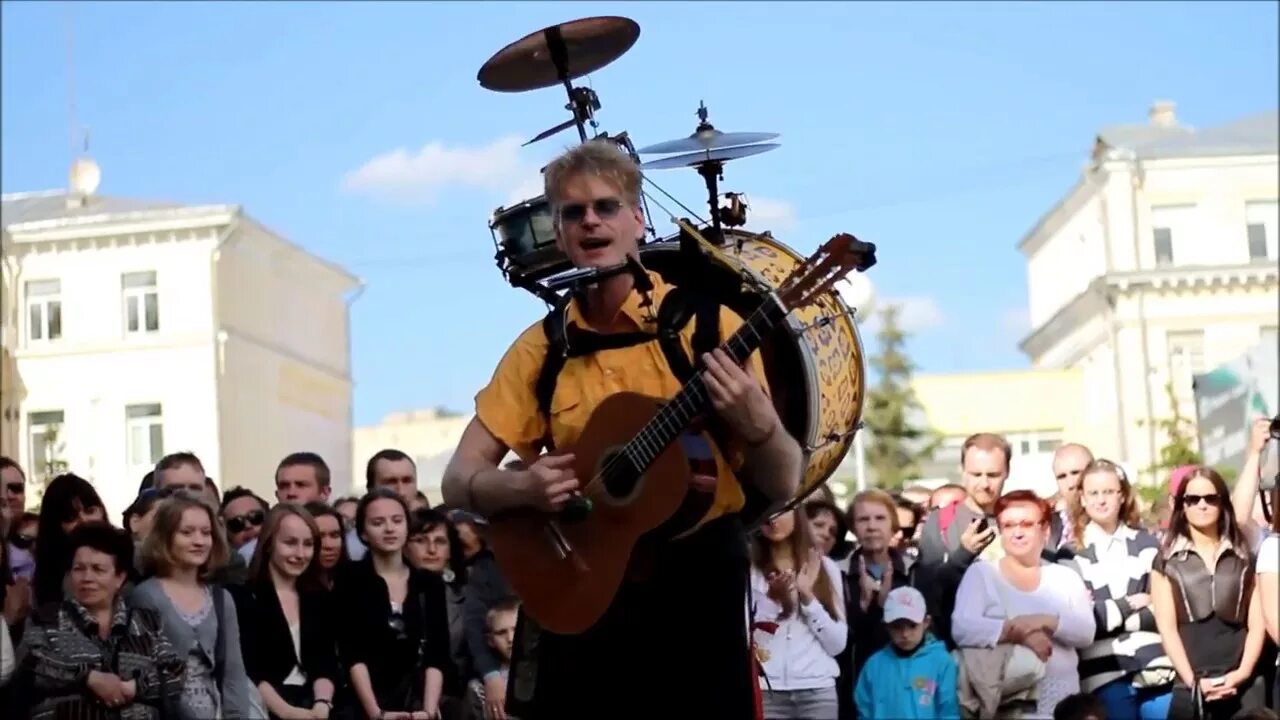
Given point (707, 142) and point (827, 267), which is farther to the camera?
point (707, 142)

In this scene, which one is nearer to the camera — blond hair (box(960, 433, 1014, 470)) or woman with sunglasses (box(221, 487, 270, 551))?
woman with sunglasses (box(221, 487, 270, 551))

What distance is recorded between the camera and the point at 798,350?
6.00 metres

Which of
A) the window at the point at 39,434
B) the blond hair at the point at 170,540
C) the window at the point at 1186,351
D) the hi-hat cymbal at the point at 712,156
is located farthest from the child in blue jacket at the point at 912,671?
the window at the point at 1186,351

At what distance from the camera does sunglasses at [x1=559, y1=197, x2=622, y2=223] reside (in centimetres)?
527

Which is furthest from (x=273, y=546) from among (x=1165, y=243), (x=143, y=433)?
(x=1165, y=243)

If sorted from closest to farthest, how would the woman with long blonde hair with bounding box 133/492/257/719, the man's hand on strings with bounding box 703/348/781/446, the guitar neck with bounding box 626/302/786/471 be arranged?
the man's hand on strings with bounding box 703/348/781/446, the guitar neck with bounding box 626/302/786/471, the woman with long blonde hair with bounding box 133/492/257/719

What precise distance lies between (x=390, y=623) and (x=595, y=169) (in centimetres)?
588

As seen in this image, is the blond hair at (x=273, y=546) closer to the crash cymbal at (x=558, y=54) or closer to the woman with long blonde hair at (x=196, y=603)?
the woman with long blonde hair at (x=196, y=603)

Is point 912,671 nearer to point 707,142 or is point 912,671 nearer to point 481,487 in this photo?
point 707,142

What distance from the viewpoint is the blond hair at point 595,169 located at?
5.29 metres

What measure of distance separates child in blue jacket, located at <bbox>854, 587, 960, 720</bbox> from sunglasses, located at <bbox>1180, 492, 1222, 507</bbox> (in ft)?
4.90

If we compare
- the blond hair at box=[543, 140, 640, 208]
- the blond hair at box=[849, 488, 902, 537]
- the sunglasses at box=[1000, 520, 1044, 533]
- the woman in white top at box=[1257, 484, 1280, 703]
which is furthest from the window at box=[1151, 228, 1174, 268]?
the blond hair at box=[543, 140, 640, 208]

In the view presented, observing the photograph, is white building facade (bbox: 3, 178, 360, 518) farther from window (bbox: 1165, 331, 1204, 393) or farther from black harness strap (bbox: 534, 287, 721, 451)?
black harness strap (bbox: 534, 287, 721, 451)

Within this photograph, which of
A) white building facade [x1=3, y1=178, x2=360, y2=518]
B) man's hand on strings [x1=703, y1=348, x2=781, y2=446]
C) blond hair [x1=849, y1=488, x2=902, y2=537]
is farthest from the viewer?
white building facade [x1=3, y1=178, x2=360, y2=518]
